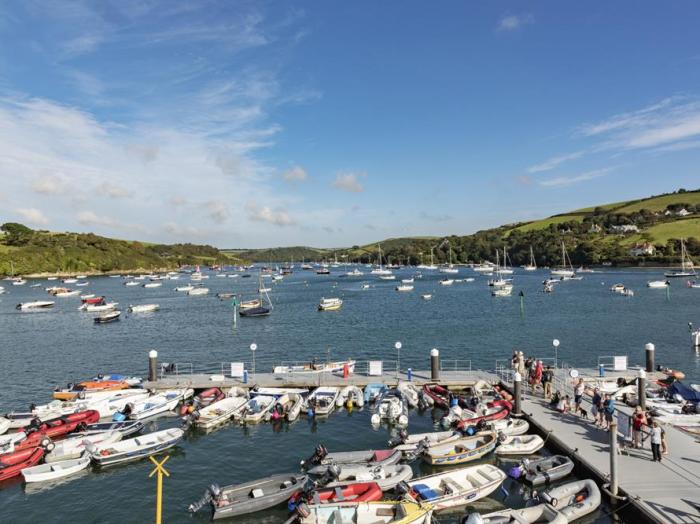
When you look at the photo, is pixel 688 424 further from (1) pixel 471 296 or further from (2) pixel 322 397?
(1) pixel 471 296

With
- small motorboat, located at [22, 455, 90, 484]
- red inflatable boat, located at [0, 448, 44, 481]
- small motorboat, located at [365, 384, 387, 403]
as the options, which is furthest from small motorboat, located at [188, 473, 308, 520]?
small motorboat, located at [365, 384, 387, 403]

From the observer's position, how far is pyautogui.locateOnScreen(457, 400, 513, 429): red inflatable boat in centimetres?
2736

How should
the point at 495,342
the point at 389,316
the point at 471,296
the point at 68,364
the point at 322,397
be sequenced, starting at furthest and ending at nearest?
the point at 471,296 < the point at 389,316 < the point at 495,342 < the point at 68,364 < the point at 322,397

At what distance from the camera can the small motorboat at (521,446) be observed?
25.0m

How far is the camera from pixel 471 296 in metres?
121

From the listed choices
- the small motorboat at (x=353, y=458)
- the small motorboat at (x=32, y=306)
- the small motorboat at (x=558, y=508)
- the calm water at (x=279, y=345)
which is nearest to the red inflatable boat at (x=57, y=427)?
the calm water at (x=279, y=345)

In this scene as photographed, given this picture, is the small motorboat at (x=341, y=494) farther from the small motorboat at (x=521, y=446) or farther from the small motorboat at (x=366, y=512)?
the small motorboat at (x=521, y=446)

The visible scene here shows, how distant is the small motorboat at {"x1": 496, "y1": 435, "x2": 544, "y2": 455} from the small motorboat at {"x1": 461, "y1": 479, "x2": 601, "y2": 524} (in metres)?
4.75

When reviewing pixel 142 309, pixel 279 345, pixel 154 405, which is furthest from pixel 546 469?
pixel 142 309

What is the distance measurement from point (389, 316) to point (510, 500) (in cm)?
6655

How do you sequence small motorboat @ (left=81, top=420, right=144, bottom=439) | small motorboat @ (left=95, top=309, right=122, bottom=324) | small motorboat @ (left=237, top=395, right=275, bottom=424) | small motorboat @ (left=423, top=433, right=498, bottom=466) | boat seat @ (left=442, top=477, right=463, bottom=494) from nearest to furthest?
boat seat @ (left=442, top=477, right=463, bottom=494) → small motorboat @ (left=423, top=433, right=498, bottom=466) → small motorboat @ (left=81, top=420, right=144, bottom=439) → small motorboat @ (left=237, top=395, right=275, bottom=424) → small motorboat @ (left=95, top=309, right=122, bottom=324)

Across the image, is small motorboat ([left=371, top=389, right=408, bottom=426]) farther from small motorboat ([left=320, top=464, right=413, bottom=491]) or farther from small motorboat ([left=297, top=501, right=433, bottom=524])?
small motorboat ([left=297, top=501, right=433, bottom=524])

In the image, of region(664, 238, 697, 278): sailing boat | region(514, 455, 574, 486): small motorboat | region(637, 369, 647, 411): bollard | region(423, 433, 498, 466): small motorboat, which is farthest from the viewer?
region(664, 238, 697, 278): sailing boat

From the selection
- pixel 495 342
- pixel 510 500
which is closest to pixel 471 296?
pixel 495 342
